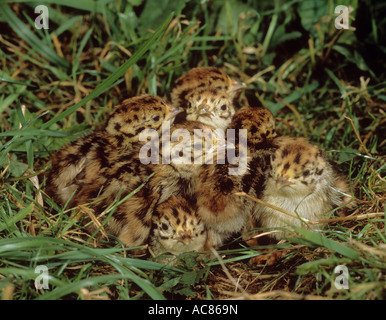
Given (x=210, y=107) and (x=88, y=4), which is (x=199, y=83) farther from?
(x=88, y=4)

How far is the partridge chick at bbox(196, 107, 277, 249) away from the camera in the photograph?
240cm

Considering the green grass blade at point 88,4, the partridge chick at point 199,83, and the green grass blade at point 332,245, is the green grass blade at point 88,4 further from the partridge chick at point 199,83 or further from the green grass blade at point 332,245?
the green grass blade at point 332,245

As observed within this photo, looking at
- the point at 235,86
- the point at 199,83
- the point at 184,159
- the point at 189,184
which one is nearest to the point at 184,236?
the point at 189,184

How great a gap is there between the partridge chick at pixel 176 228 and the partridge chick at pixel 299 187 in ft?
1.49

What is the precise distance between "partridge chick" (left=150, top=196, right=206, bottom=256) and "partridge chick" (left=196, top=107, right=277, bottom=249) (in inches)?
2.6

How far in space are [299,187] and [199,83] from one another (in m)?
1.17

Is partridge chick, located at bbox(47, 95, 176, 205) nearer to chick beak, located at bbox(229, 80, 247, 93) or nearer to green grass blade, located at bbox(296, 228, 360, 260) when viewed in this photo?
chick beak, located at bbox(229, 80, 247, 93)

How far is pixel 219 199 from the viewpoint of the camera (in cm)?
238

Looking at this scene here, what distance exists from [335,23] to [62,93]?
7.89ft

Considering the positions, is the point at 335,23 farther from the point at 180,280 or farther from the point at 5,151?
the point at 5,151
